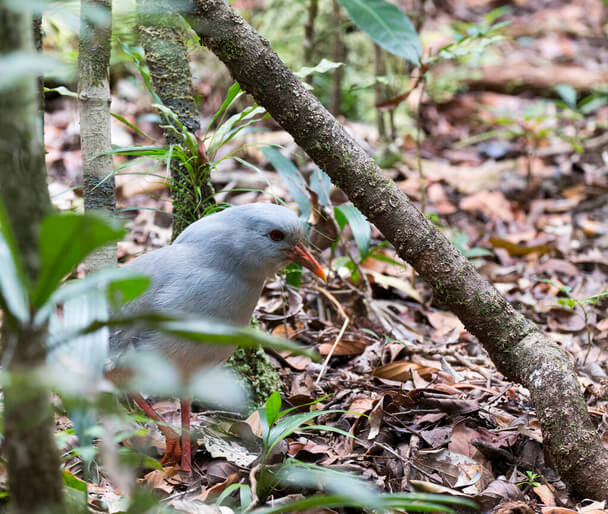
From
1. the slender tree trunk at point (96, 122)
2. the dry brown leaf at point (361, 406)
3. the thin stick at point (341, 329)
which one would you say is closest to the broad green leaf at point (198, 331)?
the slender tree trunk at point (96, 122)

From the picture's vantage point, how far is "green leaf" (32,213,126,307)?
1.19m

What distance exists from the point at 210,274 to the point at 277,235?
322 mm

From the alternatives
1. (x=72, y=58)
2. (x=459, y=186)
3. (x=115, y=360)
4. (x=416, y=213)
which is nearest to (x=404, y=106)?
(x=459, y=186)

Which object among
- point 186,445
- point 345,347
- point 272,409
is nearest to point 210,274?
point 272,409

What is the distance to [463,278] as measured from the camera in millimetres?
2682

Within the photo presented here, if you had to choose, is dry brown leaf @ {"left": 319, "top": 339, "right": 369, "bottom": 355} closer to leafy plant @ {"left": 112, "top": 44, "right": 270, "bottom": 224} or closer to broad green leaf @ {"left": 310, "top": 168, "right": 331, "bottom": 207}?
broad green leaf @ {"left": 310, "top": 168, "right": 331, "bottom": 207}

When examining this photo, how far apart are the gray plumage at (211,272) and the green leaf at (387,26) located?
6.33 feet

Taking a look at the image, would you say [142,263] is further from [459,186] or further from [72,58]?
[459,186]

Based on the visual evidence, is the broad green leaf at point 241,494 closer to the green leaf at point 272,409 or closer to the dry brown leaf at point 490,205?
the green leaf at point 272,409

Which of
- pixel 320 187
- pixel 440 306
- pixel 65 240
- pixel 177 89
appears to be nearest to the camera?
pixel 65 240

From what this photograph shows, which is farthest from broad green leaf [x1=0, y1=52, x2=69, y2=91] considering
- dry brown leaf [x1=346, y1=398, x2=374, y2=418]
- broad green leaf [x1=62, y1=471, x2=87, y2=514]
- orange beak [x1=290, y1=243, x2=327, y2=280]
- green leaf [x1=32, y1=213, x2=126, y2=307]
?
dry brown leaf [x1=346, y1=398, x2=374, y2=418]

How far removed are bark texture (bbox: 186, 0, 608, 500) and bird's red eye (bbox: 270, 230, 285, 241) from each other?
32 centimetres

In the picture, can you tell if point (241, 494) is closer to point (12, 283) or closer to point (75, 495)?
point (75, 495)

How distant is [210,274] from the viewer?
2617 mm
